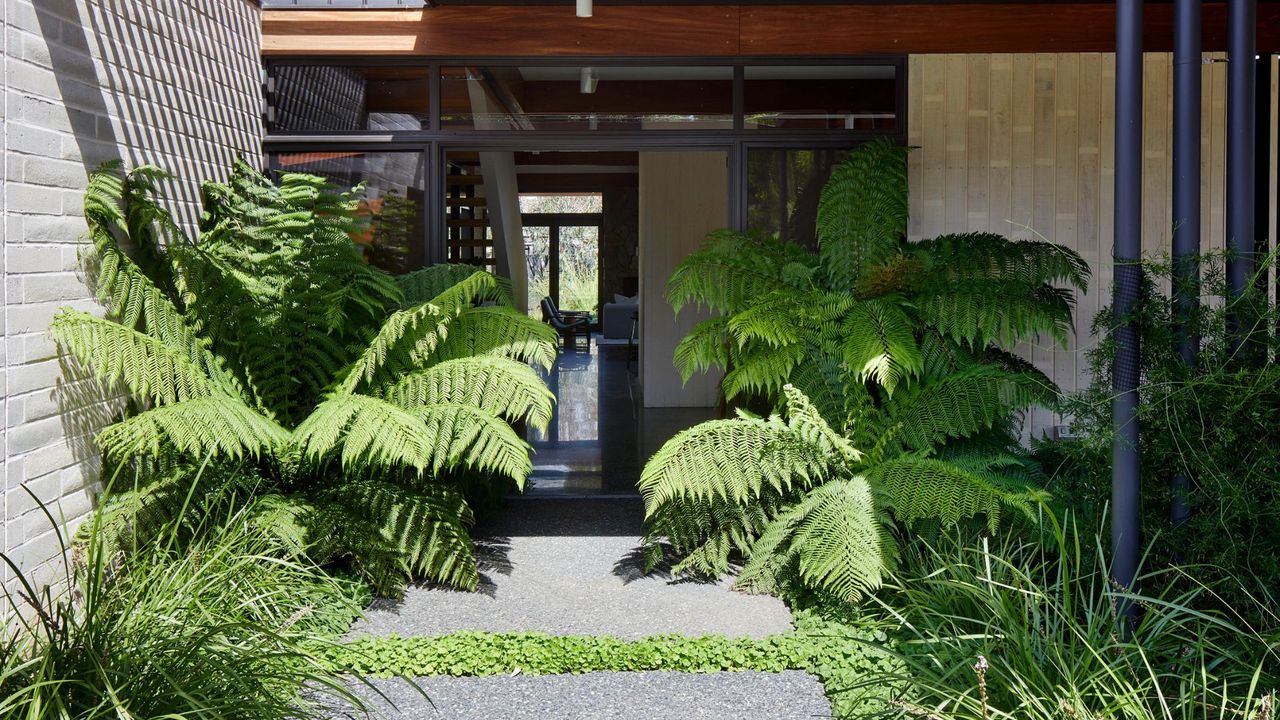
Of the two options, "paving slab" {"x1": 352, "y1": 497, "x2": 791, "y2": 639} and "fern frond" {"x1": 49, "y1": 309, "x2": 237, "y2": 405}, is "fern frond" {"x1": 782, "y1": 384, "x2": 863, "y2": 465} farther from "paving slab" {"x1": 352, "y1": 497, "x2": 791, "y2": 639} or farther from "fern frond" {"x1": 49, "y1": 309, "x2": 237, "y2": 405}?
"fern frond" {"x1": 49, "y1": 309, "x2": 237, "y2": 405}

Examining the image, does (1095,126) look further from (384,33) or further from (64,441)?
(64,441)

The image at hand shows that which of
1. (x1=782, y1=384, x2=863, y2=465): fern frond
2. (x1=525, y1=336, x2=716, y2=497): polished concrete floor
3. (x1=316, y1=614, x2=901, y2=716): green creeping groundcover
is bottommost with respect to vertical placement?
(x1=316, y1=614, x2=901, y2=716): green creeping groundcover

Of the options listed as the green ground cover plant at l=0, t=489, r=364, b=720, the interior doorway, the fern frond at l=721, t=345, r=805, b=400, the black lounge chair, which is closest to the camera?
the green ground cover plant at l=0, t=489, r=364, b=720

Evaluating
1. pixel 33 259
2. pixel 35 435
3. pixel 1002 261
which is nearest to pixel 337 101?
pixel 33 259

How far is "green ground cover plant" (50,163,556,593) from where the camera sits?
3.27 meters

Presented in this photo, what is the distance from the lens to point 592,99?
473 cm

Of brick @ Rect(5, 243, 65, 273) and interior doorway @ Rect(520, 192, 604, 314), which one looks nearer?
brick @ Rect(5, 243, 65, 273)

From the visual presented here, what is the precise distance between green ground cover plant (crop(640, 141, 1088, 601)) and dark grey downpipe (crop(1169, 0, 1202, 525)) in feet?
1.95

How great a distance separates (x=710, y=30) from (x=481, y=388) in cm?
200

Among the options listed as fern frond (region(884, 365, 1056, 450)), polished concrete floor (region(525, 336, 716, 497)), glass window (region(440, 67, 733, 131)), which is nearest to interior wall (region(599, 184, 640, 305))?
polished concrete floor (region(525, 336, 716, 497))

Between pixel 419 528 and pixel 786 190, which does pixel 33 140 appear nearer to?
pixel 419 528

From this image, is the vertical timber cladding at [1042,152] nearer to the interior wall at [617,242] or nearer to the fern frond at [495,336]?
the fern frond at [495,336]

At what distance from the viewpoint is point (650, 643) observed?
3.12 metres

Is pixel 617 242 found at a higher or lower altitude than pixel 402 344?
higher
